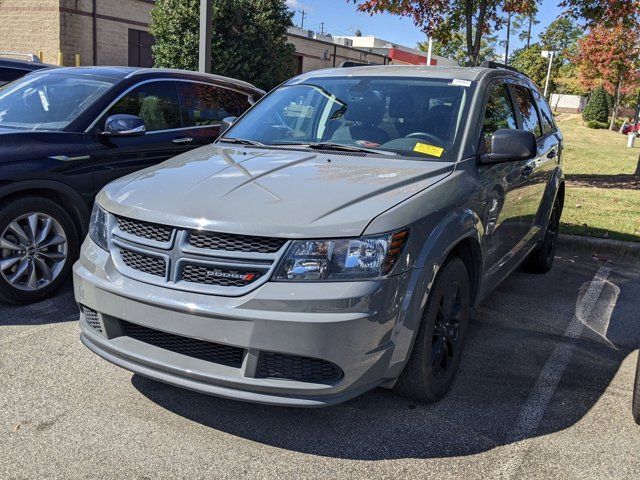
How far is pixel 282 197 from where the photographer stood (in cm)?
300

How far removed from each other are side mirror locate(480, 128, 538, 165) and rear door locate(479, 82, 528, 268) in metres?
0.08

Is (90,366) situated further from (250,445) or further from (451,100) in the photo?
(451,100)

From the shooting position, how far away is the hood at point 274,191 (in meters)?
2.77

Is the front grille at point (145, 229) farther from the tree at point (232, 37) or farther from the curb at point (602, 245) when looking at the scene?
the tree at point (232, 37)

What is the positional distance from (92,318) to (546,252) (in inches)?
174

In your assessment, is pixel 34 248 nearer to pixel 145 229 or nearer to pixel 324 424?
pixel 145 229

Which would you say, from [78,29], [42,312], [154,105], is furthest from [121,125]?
[78,29]

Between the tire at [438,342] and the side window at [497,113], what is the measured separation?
1071 millimetres

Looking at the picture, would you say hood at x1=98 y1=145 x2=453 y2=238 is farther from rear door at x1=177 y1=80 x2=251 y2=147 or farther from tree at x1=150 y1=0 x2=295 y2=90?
tree at x1=150 y1=0 x2=295 y2=90

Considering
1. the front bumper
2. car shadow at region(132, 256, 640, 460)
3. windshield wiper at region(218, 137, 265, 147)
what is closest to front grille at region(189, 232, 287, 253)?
the front bumper

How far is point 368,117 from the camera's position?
4074 millimetres

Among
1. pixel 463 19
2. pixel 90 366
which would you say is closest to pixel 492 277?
pixel 90 366

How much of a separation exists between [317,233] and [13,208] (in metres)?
2.78

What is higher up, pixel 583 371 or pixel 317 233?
pixel 317 233
